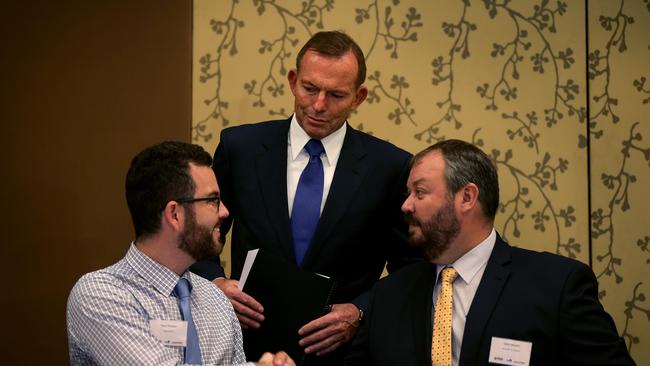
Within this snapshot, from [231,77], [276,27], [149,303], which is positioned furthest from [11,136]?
[149,303]

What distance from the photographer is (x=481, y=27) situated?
13.9 feet

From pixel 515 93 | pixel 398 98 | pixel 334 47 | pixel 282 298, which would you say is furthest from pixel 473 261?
pixel 515 93

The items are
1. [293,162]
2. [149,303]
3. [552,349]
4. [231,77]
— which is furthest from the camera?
[231,77]

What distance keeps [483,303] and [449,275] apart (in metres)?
0.16

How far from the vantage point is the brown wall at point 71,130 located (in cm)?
412

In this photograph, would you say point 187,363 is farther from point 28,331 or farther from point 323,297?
point 28,331

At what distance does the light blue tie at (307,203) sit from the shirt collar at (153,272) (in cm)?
62

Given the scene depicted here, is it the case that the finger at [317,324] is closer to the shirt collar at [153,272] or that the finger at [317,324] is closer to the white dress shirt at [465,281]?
the white dress shirt at [465,281]

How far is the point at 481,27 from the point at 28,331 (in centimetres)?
266

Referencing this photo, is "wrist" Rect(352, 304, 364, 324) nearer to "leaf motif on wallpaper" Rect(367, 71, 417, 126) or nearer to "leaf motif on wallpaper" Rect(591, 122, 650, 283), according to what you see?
"leaf motif on wallpaper" Rect(367, 71, 417, 126)

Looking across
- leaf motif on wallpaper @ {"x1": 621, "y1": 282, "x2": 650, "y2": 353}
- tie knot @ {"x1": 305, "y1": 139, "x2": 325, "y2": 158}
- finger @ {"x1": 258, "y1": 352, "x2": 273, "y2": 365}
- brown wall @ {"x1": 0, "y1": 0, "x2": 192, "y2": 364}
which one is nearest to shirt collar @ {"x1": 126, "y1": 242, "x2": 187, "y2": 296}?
finger @ {"x1": 258, "y1": 352, "x2": 273, "y2": 365}

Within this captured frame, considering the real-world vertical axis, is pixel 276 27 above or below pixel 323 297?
above

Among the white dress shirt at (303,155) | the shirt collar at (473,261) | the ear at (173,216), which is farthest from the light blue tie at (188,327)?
the shirt collar at (473,261)

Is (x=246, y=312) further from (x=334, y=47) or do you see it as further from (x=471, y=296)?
(x=334, y=47)
